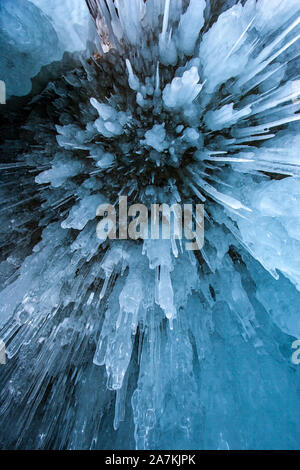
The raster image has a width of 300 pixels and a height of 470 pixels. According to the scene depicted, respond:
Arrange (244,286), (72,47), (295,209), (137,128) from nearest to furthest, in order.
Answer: (295,209), (72,47), (137,128), (244,286)

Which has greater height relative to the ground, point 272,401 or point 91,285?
point 91,285

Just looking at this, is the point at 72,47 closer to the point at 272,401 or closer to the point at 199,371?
the point at 199,371

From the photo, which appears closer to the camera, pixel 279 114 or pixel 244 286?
pixel 279 114

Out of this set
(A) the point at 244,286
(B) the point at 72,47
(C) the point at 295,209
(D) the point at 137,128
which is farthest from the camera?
(A) the point at 244,286

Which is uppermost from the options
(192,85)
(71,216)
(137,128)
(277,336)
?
(192,85)

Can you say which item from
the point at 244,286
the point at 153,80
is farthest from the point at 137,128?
the point at 244,286

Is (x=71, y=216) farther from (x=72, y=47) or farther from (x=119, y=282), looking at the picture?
(x=72, y=47)
